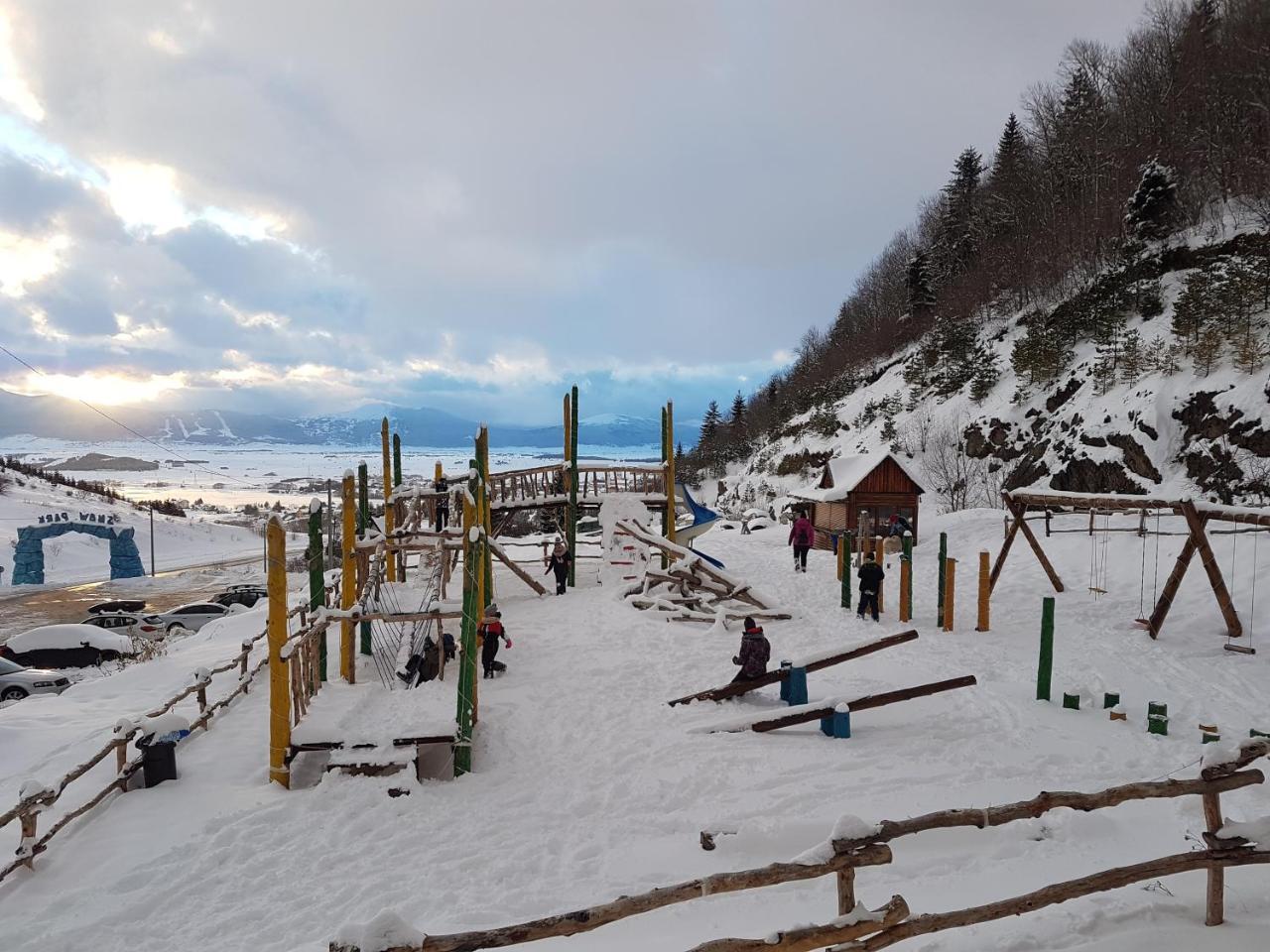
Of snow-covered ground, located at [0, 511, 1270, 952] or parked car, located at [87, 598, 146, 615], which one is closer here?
snow-covered ground, located at [0, 511, 1270, 952]

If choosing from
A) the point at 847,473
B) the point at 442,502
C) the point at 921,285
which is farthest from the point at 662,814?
the point at 921,285

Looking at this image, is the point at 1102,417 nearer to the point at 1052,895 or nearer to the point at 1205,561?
the point at 1205,561

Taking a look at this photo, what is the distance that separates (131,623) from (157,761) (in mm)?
20459

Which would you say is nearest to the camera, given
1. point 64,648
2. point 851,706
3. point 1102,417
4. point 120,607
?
point 851,706

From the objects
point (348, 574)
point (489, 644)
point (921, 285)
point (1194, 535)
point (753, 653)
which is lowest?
point (489, 644)

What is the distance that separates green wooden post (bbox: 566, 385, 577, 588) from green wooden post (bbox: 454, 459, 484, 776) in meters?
9.64

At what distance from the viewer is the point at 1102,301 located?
30.8 m

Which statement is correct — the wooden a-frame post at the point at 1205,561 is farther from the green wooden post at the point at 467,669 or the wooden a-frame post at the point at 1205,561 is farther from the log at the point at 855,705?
the green wooden post at the point at 467,669

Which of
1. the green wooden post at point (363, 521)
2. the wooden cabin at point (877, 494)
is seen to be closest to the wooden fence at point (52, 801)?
the green wooden post at point (363, 521)

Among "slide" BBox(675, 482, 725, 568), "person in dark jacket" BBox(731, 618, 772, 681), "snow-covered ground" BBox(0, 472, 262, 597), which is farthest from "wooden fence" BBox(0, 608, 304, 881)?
"snow-covered ground" BBox(0, 472, 262, 597)

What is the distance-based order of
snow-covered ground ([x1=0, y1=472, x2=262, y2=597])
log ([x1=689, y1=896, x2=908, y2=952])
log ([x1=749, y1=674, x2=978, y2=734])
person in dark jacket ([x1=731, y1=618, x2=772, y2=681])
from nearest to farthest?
log ([x1=689, y1=896, x2=908, y2=952]) → log ([x1=749, y1=674, x2=978, y2=734]) → person in dark jacket ([x1=731, y1=618, x2=772, y2=681]) → snow-covered ground ([x1=0, y1=472, x2=262, y2=597])

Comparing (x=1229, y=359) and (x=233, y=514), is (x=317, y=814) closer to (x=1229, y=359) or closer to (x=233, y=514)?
(x=1229, y=359)

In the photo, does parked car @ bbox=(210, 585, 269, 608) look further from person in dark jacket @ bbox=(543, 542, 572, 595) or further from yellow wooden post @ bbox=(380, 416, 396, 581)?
person in dark jacket @ bbox=(543, 542, 572, 595)

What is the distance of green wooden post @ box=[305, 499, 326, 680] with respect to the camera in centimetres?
929
